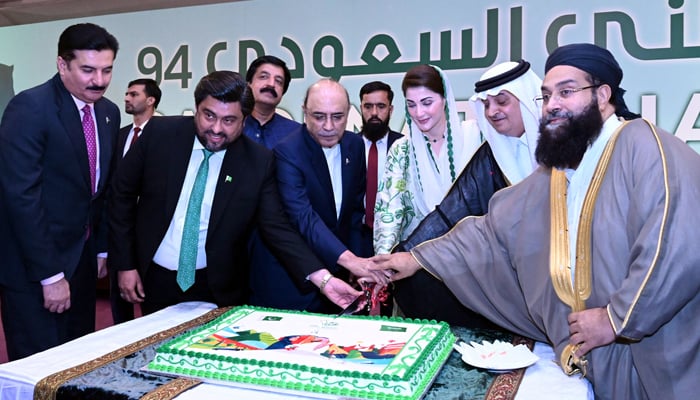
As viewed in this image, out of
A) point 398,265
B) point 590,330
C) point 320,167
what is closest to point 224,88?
point 320,167

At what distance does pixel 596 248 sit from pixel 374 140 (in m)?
2.69

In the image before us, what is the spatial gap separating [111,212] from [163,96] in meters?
4.31

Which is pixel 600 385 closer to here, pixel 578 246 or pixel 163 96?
pixel 578 246

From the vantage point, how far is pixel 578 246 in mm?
1956

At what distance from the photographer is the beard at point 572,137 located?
205 centimetres

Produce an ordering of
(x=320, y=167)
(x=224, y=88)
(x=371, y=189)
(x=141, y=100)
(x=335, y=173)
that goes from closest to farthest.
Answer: (x=224, y=88) < (x=320, y=167) < (x=335, y=173) < (x=371, y=189) < (x=141, y=100)

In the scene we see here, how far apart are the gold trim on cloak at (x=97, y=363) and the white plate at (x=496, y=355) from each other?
0.76 m

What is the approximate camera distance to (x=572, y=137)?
6.72 ft

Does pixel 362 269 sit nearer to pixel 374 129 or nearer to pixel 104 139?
pixel 104 139

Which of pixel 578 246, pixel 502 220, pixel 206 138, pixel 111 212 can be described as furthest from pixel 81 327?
pixel 578 246

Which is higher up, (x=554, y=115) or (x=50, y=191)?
(x=554, y=115)

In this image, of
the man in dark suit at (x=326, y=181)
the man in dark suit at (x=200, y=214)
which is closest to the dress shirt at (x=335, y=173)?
the man in dark suit at (x=326, y=181)

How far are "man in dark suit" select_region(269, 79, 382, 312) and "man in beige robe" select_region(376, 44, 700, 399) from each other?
1.97 ft

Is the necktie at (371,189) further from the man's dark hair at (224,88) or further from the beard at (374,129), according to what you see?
the man's dark hair at (224,88)
